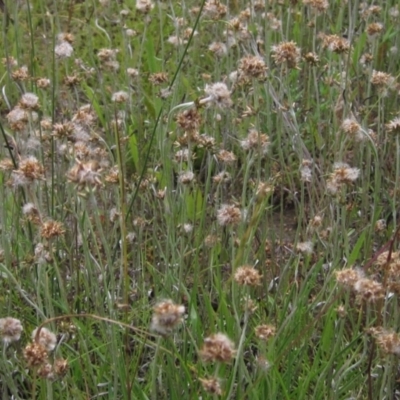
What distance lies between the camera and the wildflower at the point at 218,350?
94 centimetres

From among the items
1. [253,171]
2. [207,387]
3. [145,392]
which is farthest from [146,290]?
[207,387]

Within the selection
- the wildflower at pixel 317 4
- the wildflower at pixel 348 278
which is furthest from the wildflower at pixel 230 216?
the wildflower at pixel 317 4

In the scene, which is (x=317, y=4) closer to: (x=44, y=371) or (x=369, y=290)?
(x=369, y=290)

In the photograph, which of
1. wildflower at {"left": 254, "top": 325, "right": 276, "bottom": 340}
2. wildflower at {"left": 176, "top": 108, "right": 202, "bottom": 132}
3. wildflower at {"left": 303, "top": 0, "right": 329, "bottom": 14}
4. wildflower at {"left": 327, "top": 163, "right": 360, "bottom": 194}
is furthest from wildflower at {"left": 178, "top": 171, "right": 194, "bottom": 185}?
wildflower at {"left": 303, "top": 0, "right": 329, "bottom": 14}

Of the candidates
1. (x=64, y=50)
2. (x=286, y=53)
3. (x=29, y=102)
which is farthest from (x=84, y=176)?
(x=64, y=50)

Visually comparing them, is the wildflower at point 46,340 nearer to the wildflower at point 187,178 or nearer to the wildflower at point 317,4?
the wildflower at point 187,178

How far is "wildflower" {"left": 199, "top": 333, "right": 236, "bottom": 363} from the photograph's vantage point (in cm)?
94

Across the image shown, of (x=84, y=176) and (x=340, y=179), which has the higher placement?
(x=84, y=176)

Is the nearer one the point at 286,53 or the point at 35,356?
the point at 35,356

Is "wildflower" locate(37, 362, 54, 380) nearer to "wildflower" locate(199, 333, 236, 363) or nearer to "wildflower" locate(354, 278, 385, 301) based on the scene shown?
"wildflower" locate(199, 333, 236, 363)

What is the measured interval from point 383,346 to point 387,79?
0.85 m

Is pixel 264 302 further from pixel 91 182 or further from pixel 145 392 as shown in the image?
pixel 91 182

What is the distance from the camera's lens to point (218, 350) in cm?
95

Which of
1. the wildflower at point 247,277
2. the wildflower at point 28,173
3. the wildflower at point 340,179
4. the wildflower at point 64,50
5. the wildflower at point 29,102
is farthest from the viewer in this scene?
the wildflower at point 64,50
